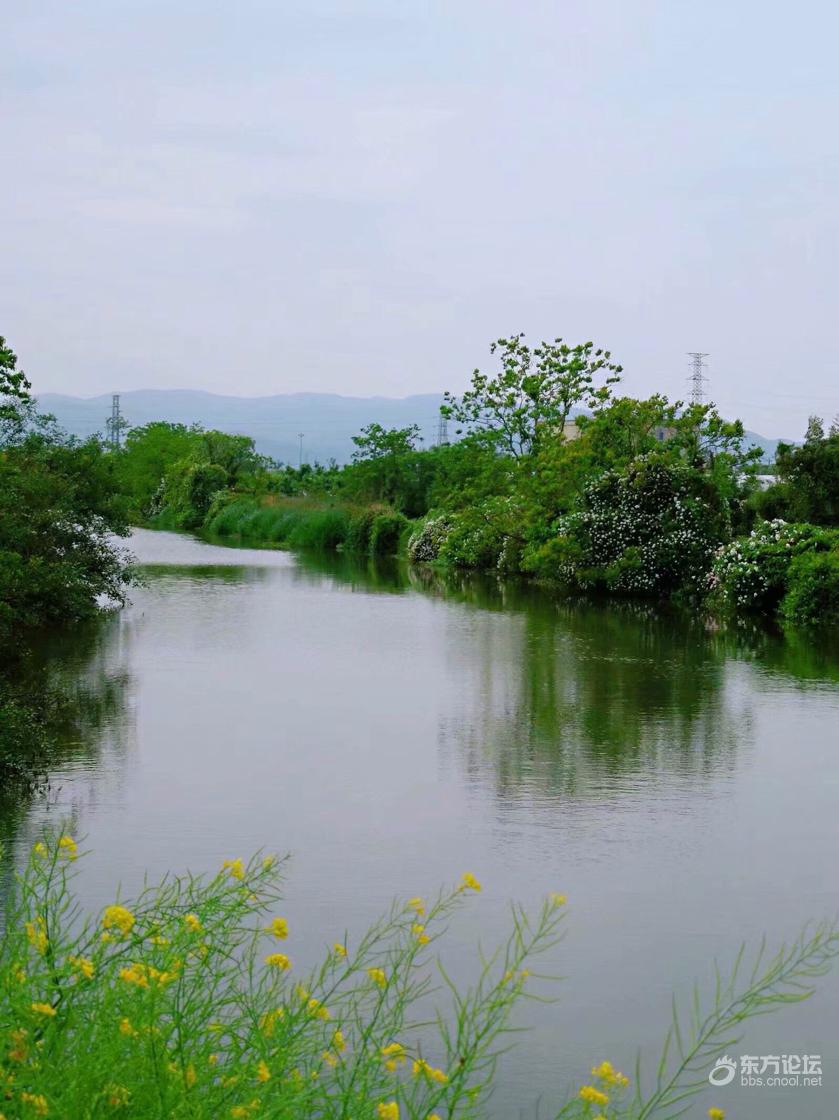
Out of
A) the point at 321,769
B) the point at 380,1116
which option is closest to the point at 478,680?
the point at 321,769

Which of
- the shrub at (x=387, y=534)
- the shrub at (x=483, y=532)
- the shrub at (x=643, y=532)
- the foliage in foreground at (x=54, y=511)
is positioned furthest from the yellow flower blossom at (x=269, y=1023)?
the shrub at (x=387, y=534)

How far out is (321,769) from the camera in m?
10.2

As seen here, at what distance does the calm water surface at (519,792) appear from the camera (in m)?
6.20

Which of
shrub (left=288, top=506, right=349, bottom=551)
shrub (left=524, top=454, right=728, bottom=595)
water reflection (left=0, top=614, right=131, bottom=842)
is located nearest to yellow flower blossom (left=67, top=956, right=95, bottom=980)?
water reflection (left=0, top=614, right=131, bottom=842)

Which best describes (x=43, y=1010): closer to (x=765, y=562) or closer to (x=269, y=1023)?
(x=269, y=1023)

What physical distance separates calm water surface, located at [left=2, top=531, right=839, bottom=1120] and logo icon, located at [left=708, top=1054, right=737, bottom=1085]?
49mm

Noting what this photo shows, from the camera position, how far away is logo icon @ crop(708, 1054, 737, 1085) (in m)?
5.23

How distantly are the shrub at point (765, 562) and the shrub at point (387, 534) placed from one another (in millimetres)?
19504

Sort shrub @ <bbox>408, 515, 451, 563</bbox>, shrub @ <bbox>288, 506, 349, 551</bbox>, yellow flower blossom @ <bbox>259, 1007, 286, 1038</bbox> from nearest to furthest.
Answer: yellow flower blossom @ <bbox>259, 1007, 286, 1038</bbox>
shrub @ <bbox>408, 515, 451, 563</bbox>
shrub @ <bbox>288, 506, 349, 551</bbox>

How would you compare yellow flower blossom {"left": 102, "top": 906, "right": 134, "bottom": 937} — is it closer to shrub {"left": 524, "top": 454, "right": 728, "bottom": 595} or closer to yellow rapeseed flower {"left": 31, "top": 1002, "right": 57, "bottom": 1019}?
yellow rapeseed flower {"left": 31, "top": 1002, "right": 57, "bottom": 1019}

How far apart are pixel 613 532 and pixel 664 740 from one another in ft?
50.2

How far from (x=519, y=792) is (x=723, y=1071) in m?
4.27

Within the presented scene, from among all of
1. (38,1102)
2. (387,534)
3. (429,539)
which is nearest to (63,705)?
(38,1102)

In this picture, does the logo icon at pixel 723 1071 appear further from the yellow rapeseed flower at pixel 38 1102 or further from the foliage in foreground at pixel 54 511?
the foliage in foreground at pixel 54 511
